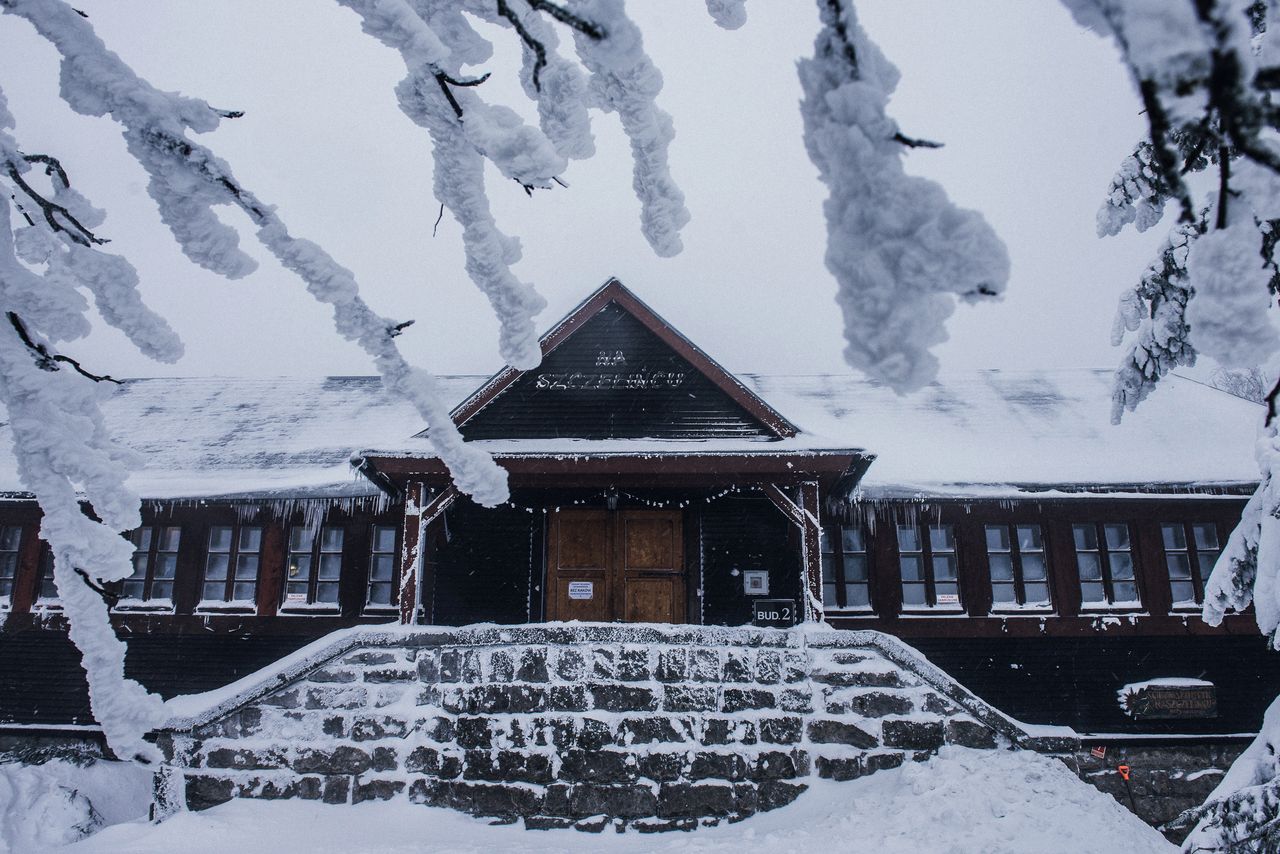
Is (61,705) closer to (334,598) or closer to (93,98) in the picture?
(334,598)

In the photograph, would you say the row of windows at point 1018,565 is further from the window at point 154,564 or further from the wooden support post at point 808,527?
the window at point 154,564

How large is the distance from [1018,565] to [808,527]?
394 cm

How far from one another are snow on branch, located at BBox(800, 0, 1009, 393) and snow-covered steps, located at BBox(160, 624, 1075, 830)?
20.7 ft

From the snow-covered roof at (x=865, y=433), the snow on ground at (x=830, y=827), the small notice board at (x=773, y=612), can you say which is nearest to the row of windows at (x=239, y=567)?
the snow-covered roof at (x=865, y=433)

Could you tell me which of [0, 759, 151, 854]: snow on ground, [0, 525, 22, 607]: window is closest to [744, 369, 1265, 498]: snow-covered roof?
[0, 759, 151, 854]: snow on ground

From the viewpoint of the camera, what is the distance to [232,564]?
11.1 meters

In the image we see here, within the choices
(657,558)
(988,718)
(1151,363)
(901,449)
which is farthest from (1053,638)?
(1151,363)

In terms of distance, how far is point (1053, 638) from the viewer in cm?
1032

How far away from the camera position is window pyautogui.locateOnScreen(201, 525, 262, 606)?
10984 millimetres

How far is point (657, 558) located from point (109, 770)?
25.9 ft

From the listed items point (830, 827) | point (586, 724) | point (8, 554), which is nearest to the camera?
point (830, 827)

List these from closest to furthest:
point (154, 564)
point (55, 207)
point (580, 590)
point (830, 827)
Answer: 1. point (55, 207)
2. point (830, 827)
3. point (580, 590)
4. point (154, 564)

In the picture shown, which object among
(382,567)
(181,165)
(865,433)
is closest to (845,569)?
(865,433)

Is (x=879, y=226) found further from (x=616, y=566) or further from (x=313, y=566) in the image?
(x=313, y=566)
